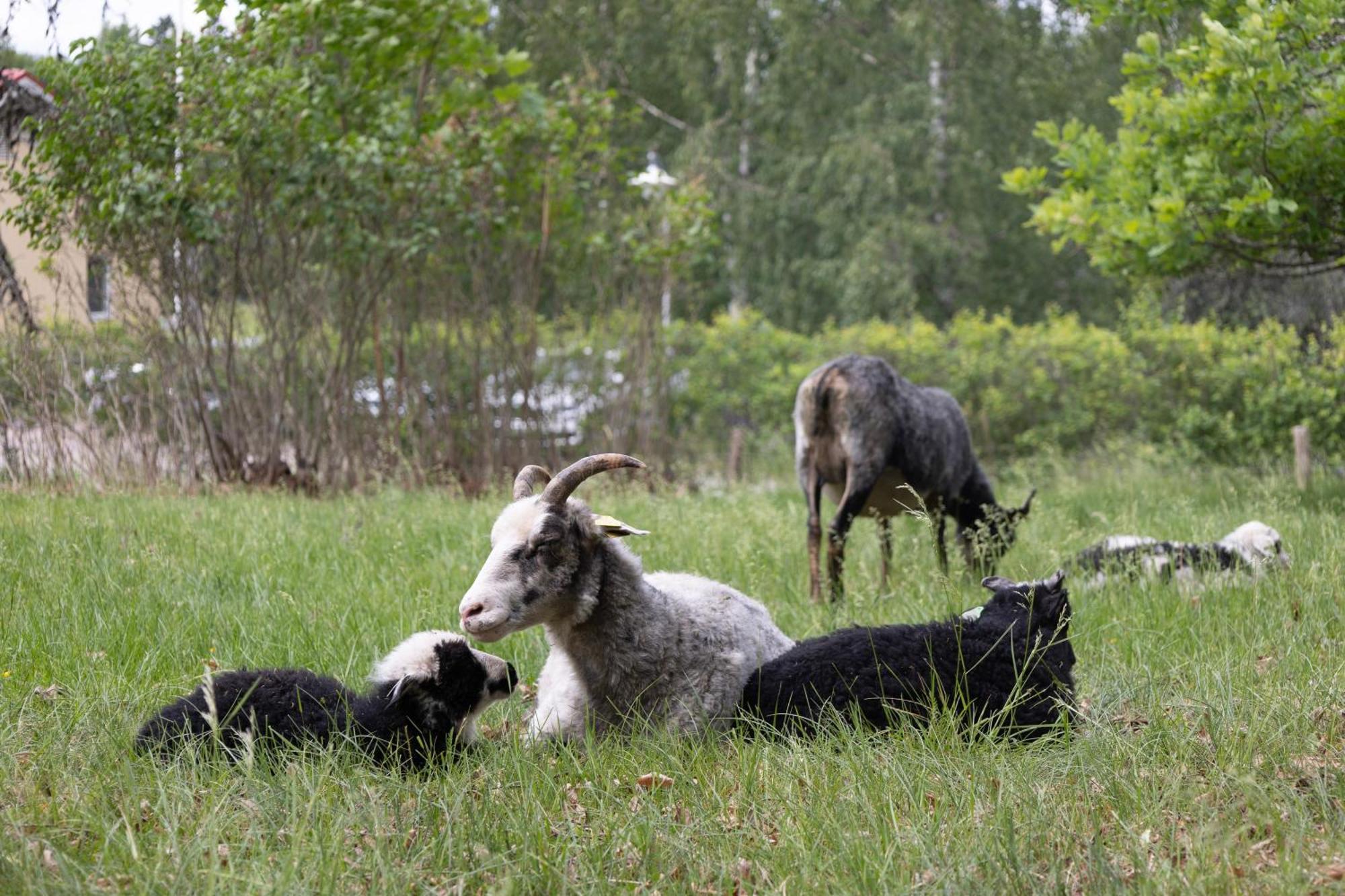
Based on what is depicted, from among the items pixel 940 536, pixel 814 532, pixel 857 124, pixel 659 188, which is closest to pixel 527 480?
pixel 814 532

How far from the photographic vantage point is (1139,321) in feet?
58.2

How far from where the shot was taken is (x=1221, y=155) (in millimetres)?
9016

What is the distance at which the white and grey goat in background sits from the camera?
4578mm

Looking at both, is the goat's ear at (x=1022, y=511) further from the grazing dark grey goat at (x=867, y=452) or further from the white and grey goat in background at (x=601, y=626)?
the white and grey goat in background at (x=601, y=626)

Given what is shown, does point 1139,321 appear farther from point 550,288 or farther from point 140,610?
point 140,610

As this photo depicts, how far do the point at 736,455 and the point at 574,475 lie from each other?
37.3 ft

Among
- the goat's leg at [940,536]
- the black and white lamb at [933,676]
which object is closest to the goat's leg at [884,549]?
the goat's leg at [940,536]

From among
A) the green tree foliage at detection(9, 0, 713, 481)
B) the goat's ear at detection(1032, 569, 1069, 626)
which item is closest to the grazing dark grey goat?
the goat's ear at detection(1032, 569, 1069, 626)

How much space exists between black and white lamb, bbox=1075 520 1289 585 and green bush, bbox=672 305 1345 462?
7887 millimetres

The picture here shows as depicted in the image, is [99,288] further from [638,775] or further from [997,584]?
[997,584]

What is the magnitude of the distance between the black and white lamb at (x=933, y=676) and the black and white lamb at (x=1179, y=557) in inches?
90.6

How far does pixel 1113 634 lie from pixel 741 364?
39.5 ft

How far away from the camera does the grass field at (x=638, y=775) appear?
3.14m

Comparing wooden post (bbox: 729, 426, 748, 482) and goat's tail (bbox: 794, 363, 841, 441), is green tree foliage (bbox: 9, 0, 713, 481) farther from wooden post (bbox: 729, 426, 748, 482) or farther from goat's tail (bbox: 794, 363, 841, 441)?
goat's tail (bbox: 794, 363, 841, 441)
